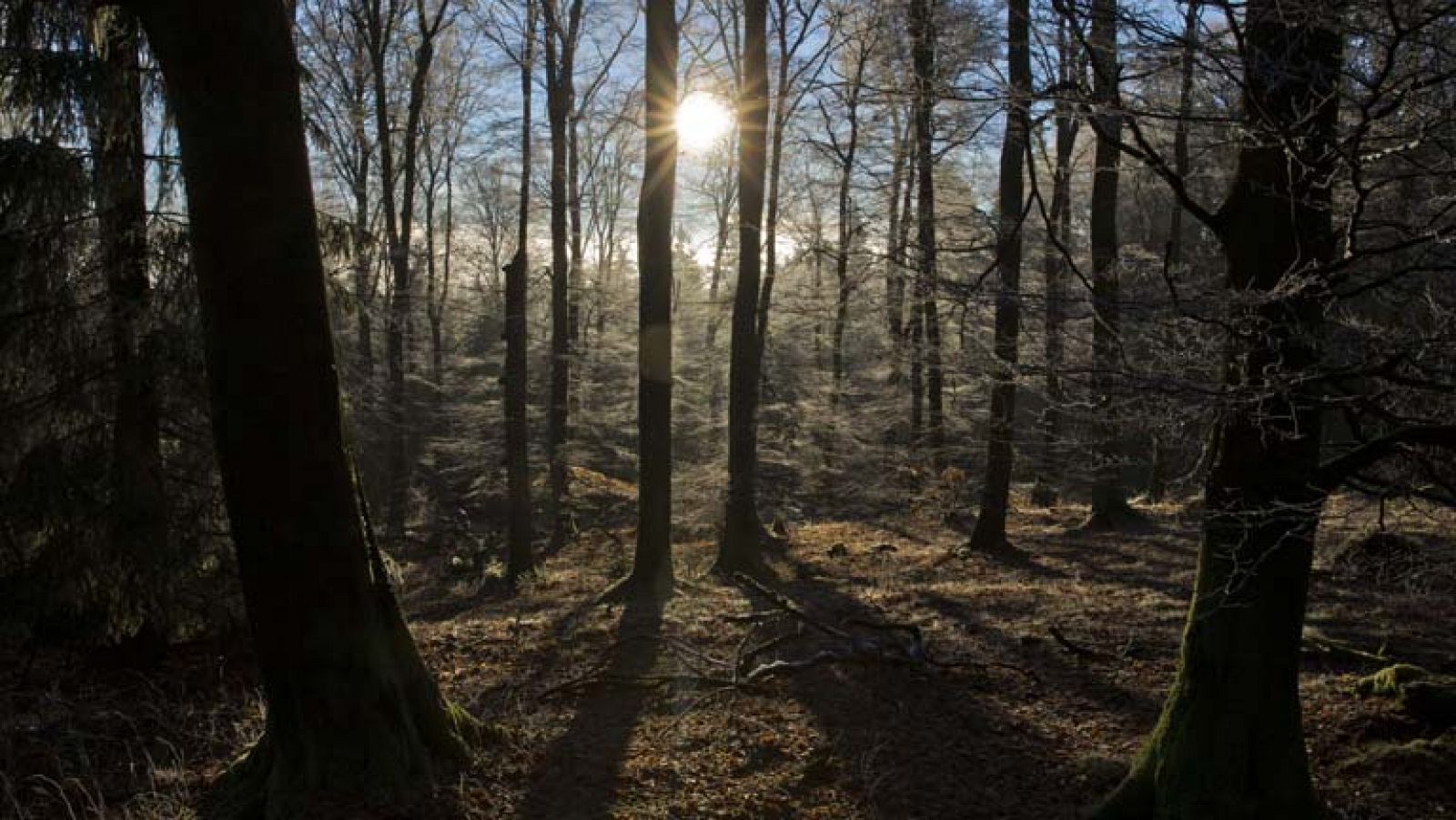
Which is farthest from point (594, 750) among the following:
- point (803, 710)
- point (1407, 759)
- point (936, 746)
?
point (1407, 759)

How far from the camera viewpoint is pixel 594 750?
5.38 m

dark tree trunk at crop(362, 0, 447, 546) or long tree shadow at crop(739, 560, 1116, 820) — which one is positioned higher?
dark tree trunk at crop(362, 0, 447, 546)

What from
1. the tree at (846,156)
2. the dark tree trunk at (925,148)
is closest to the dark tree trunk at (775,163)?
the tree at (846,156)

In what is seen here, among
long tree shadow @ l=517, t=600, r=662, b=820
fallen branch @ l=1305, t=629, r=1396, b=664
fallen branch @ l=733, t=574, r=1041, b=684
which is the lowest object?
long tree shadow @ l=517, t=600, r=662, b=820

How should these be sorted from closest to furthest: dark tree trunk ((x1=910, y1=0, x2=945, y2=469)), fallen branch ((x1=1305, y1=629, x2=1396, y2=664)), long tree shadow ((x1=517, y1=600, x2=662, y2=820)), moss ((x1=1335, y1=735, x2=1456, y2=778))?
dark tree trunk ((x1=910, y1=0, x2=945, y2=469))
moss ((x1=1335, y1=735, x2=1456, y2=778))
long tree shadow ((x1=517, y1=600, x2=662, y2=820))
fallen branch ((x1=1305, y1=629, x2=1396, y2=664))

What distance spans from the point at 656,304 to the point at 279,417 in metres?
6.10

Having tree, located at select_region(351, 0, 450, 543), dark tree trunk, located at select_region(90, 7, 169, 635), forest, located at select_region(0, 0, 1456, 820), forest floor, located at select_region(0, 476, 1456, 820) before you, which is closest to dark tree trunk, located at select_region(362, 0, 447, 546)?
tree, located at select_region(351, 0, 450, 543)

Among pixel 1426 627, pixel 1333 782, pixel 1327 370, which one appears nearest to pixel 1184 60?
pixel 1327 370

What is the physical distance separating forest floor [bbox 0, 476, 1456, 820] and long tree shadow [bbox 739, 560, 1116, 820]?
2cm

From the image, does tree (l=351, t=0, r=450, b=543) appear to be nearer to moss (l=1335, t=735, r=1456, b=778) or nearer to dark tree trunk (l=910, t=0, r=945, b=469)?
dark tree trunk (l=910, t=0, r=945, b=469)

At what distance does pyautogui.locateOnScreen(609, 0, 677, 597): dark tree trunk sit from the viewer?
9.80 meters

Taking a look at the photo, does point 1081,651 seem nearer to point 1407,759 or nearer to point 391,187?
point 1407,759

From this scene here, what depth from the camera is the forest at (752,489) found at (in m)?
3.41

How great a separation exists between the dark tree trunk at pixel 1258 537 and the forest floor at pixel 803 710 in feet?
2.10
